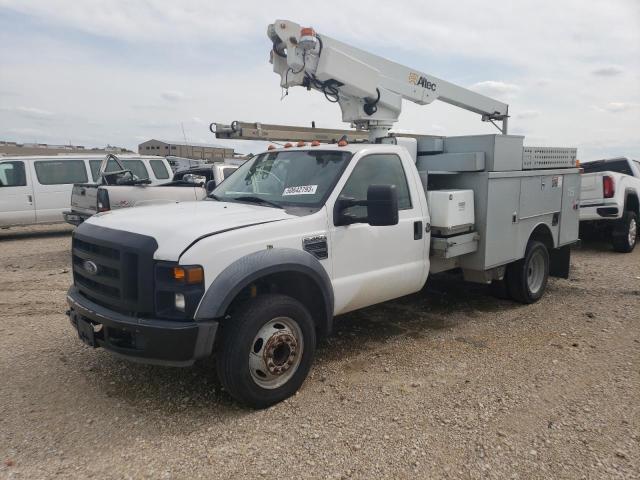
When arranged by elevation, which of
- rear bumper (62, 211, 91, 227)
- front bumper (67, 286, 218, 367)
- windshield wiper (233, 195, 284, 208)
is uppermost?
windshield wiper (233, 195, 284, 208)

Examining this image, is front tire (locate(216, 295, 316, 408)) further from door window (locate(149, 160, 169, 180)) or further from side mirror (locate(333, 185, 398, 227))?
door window (locate(149, 160, 169, 180))

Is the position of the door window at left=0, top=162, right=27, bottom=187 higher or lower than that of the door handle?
higher

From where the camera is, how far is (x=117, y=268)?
3.34 meters

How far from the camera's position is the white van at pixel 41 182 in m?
11.0

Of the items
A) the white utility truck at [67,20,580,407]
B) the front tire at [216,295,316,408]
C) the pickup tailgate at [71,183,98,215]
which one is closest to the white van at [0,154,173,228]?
the pickup tailgate at [71,183,98,215]

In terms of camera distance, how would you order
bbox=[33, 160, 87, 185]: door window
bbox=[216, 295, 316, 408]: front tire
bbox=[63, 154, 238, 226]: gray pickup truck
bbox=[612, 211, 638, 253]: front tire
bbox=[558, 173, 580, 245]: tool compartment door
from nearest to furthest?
bbox=[216, 295, 316, 408]: front tire, bbox=[558, 173, 580, 245]: tool compartment door, bbox=[63, 154, 238, 226]: gray pickup truck, bbox=[612, 211, 638, 253]: front tire, bbox=[33, 160, 87, 185]: door window

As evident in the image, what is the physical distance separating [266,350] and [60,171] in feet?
33.1

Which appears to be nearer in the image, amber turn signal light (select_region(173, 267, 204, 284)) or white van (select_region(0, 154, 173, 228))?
amber turn signal light (select_region(173, 267, 204, 284))

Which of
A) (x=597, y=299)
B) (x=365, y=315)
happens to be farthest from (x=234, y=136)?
(x=597, y=299)

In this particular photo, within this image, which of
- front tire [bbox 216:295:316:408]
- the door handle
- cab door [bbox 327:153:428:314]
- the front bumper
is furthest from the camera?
the door handle

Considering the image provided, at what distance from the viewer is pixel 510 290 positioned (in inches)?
242

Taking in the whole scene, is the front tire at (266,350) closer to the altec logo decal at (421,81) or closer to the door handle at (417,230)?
the door handle at (417,230)

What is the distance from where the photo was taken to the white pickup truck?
9.43 metres

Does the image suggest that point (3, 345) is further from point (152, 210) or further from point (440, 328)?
point (440, 328)
